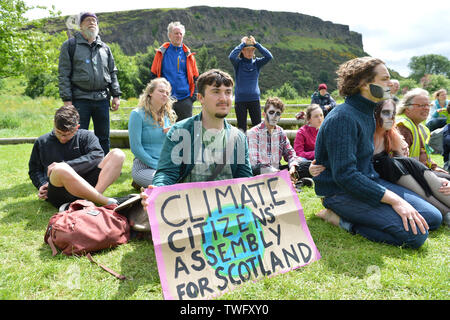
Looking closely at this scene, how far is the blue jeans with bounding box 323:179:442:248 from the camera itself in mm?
2818

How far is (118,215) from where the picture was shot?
301 cm

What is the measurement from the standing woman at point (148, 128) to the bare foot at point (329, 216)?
7.24ft

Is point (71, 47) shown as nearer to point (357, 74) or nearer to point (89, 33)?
point (89, 33)

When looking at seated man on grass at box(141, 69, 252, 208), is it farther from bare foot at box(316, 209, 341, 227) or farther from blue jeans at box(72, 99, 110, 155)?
blue jeans at box(72, 99, 110, 155)

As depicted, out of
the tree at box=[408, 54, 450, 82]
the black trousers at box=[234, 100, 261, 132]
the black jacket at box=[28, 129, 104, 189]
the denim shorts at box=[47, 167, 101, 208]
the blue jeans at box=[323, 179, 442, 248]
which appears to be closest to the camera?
the blue jeans at box=[323, 179, 442, 248]

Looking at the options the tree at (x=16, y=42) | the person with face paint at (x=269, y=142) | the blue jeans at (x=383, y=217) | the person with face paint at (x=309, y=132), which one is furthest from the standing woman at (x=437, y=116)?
the tree at (x=16, y=42)

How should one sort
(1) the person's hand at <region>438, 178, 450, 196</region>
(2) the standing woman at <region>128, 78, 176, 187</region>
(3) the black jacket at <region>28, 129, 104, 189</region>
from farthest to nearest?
(2) the standing woman at <region>128, 78, 176, 187</region>, (3) the black jacket at <region>28, 129, 104, 189</region>, (1) the person's hand at <region>438, 178, 450, 196</region>

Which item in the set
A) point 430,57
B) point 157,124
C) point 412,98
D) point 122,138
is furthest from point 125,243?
point 430,57

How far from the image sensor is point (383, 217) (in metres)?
2.90

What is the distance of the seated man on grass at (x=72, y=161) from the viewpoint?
3.54 meters

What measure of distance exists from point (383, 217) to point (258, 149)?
2.37 metres

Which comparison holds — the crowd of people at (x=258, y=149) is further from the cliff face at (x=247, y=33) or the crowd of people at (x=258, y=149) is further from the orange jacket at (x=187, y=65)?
the cliff face at (x=247, y=33)

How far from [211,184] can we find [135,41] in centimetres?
11909

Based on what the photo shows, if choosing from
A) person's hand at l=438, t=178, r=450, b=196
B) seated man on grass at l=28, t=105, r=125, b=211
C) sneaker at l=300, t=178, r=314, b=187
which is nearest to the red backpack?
seated man on grass at l=28, t=105, r=125, b=211
